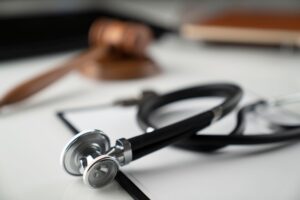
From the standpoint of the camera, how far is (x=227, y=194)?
11.2 inches

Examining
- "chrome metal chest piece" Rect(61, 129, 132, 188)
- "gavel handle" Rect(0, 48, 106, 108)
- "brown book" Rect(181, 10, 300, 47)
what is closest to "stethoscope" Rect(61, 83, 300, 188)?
"chrome metal chest piece" Rect(61, 129, 132, 188)

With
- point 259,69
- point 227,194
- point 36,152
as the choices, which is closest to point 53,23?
point 259,69

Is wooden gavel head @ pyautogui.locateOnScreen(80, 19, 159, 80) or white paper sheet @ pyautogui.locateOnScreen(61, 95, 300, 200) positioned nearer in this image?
white paper sheet @ pyautogui.locateOnScreen(61, 95, 300, 200)

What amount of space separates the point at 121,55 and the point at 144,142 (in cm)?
31

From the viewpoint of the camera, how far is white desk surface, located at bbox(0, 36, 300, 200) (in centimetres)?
A: 30

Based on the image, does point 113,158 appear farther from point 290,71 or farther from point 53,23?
point 53,23

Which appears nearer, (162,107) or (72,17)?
(162,107)

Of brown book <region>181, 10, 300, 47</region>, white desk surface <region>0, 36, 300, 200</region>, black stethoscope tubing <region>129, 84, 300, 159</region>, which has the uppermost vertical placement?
brown book <region>181, 10, 300, 47</region>

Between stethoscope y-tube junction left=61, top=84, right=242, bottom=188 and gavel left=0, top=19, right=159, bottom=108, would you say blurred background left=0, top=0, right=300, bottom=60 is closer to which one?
gavel left=0, top=19, right=159, bottom=108

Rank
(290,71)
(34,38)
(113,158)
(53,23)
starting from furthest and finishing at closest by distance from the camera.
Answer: (53,23)
(34,38)
(290,71)
(113,158)

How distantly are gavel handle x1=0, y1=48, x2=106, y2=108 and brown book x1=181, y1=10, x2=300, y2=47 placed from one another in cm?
18

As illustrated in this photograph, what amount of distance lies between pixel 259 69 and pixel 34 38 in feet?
1.26

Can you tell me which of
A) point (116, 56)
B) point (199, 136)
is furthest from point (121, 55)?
point (199, 136)

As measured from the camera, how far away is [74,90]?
0.52 meters
